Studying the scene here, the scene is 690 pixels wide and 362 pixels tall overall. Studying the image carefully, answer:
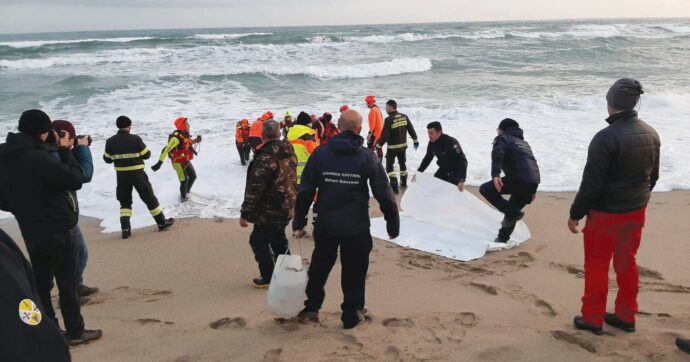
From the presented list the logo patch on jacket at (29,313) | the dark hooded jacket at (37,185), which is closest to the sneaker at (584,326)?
the logo patch on jacket at (29,313)

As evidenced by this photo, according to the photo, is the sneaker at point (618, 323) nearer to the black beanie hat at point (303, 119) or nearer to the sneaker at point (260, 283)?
the sneaker at point (260, 283)

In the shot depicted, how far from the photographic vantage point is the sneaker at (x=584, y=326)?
12.2 ft

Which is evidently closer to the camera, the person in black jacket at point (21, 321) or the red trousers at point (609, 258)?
the person in black jacket at point (21, 321)

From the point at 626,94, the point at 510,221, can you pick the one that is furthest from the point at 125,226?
the point at 626,94

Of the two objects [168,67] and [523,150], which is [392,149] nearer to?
[523,150]

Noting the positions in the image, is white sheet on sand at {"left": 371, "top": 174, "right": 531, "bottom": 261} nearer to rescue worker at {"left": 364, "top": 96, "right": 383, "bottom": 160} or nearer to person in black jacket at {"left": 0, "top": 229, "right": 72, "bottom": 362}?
rescue worker at {"left": 364, "top": 96, "right": 383, "bottom": 160}

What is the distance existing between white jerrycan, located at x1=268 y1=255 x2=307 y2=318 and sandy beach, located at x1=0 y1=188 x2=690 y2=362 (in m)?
0.17

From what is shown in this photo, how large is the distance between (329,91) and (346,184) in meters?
19.9

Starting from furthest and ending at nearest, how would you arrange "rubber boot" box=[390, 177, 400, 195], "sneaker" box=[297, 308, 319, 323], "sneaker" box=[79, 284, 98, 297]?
1. "rubber boot" box=[390, 177, 400, 195]
2. "sneaker" box=[79, 284, 98, 297]
3. "sneaker" box=[297, 308, 319, 323]

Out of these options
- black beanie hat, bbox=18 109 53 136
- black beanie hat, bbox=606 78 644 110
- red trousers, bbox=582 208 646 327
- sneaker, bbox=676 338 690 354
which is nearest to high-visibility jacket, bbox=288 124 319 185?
black beanie hat, bbox=18 109 53 136

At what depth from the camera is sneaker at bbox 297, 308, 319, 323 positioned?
4070mm

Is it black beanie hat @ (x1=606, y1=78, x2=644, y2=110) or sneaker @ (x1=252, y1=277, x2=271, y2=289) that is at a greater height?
black beanie hat @ (x1=606, y1=78, x2=644, y2=110)

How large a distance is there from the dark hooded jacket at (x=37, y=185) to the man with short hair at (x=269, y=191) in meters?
1.35

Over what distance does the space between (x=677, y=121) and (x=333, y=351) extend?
13.7 meters
